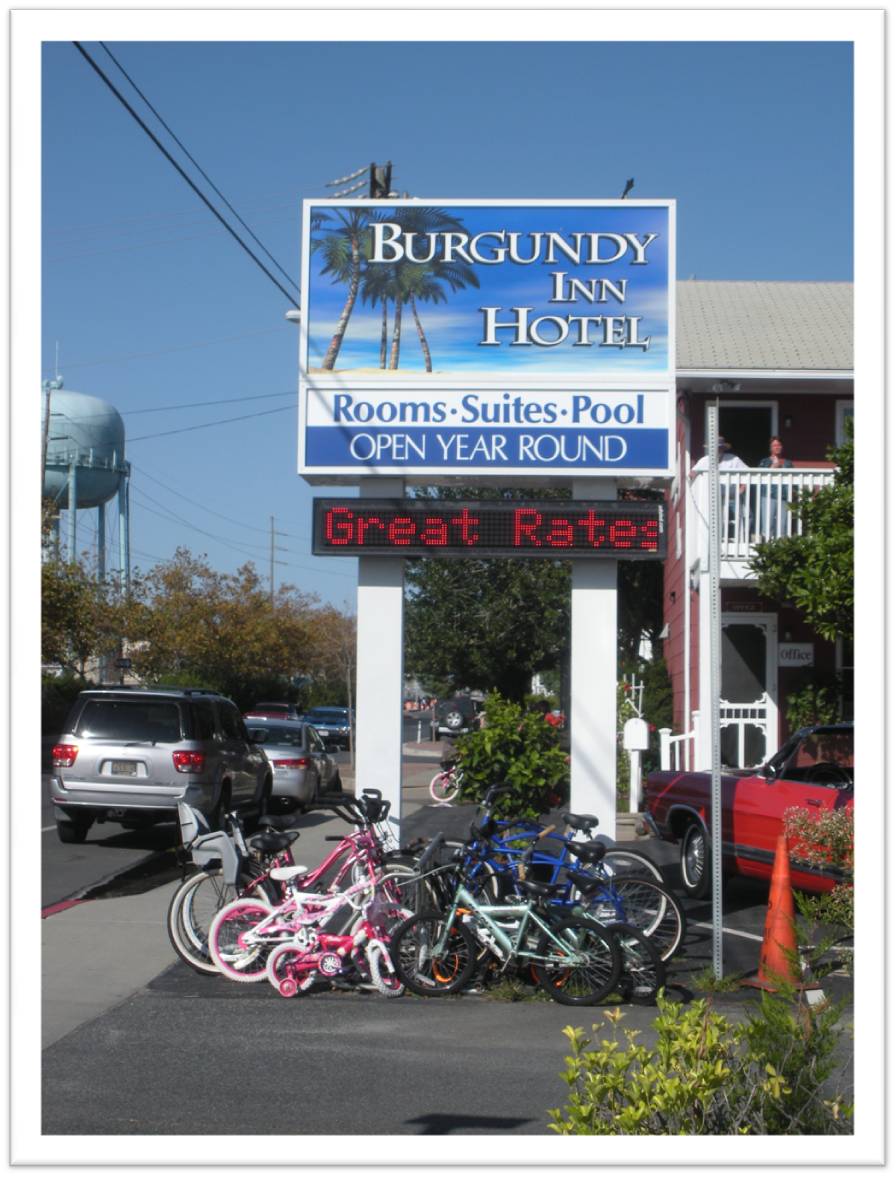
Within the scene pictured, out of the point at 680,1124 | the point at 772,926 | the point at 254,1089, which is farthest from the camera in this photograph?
the point at 772,926

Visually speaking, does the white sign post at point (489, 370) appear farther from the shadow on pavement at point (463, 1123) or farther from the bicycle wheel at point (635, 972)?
the shadow on pavement at point (463, 1123)

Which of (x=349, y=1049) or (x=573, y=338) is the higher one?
(x=573, y=338)

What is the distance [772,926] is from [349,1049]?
11.8ft

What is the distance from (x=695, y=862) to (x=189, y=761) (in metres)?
6.00

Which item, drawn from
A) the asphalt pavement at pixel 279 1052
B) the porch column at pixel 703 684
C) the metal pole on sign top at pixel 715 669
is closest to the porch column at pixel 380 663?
the asphalt pavement at pixel 279 1052

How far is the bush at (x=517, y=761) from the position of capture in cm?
1263

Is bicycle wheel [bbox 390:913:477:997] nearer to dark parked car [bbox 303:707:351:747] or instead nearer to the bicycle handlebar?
the bicycle handlebar

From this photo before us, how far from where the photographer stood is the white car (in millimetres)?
23188

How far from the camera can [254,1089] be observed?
686cm

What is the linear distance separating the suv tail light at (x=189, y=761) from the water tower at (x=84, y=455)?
37.9 m

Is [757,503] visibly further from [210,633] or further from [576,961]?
[210,633]

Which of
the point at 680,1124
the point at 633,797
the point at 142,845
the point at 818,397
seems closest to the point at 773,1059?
the point at 680,1124

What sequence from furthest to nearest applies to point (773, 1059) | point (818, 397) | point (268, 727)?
point (268, 727) < point (818, 397) < point (773, 1059)

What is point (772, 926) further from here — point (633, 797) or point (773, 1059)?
point (633, 797)
